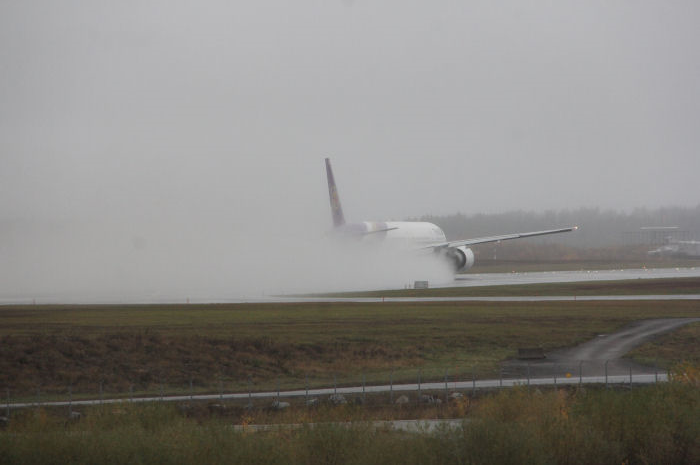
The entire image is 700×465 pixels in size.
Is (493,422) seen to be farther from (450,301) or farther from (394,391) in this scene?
(450,301)

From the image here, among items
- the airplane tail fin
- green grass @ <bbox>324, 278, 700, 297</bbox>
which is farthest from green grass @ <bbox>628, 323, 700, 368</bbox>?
the airplane tail fin

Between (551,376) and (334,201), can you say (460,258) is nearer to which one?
(334,201)

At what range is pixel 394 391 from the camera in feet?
110

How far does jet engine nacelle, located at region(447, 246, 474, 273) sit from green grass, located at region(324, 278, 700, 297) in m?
15.4

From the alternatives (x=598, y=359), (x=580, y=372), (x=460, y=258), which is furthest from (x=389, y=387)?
(x=460, y=258)

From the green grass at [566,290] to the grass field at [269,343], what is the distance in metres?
15.4

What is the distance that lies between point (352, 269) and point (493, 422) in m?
79.6

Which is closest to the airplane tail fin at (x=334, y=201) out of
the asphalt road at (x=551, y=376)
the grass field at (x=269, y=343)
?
the grass field at (x=269, y=343)

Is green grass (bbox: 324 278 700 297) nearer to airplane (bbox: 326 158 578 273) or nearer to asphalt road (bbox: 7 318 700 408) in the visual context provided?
airplane (bbox: 326 158 578 273)

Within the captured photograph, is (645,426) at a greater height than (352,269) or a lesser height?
lesser

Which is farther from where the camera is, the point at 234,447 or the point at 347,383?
the point at 347,383

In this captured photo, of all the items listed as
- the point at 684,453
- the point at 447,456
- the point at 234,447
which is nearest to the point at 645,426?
the point at 684,453

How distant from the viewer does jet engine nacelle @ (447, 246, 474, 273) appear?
104675mm

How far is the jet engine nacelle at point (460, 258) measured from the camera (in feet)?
343
